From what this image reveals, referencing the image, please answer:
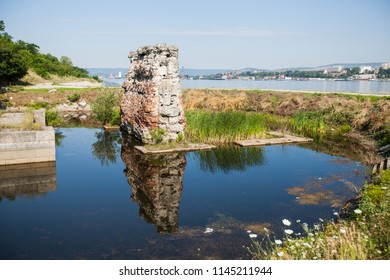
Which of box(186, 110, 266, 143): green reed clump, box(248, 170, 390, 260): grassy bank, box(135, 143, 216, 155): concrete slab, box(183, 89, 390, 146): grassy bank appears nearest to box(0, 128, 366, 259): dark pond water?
box(135, 143, 216, 155): concrete slab

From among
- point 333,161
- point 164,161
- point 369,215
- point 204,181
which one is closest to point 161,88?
point 164,161

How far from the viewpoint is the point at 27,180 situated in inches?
518

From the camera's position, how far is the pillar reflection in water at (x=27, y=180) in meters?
12.0

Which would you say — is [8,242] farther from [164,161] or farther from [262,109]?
[262,109]

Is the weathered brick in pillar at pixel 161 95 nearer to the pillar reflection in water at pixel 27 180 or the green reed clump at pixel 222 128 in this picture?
the green reed clump at pixel 222 128

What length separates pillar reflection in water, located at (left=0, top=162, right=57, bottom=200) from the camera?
39.5 ft

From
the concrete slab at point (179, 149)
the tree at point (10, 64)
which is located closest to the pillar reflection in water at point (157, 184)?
the concrete slab at point (179, 149)

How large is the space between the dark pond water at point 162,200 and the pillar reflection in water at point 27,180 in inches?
1.4

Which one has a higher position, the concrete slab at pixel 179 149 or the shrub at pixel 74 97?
the shrub at pixel 74 97

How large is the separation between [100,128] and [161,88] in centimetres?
958

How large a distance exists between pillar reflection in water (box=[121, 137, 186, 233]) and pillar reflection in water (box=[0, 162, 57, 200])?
2.96 metres

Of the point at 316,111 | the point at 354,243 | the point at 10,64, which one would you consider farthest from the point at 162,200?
the point at 10,64

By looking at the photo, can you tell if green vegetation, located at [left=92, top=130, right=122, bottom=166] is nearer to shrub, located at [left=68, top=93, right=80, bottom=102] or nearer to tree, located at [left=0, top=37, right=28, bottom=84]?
shrub, located at [left=68, top=93, right=80, bottom=102]

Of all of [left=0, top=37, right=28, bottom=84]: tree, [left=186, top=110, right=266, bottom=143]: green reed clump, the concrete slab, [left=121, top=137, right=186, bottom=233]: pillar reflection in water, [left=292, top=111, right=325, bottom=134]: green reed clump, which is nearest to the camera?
[left=121, top=137, right=186, bottom=233]: pillar reflection in water
